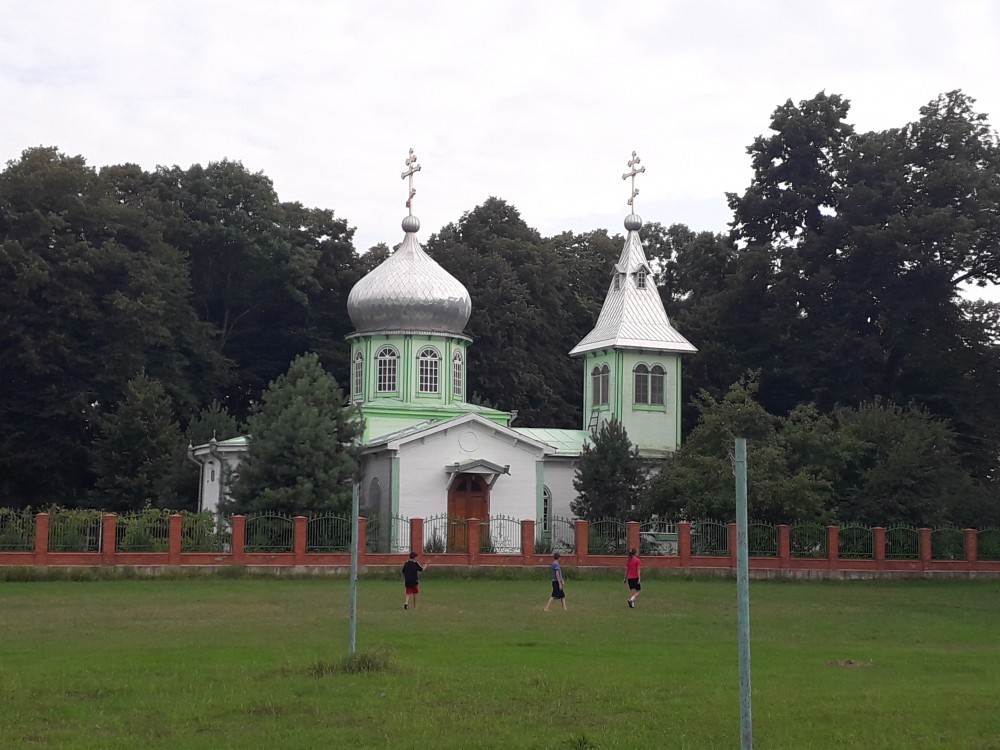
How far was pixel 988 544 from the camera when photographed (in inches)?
1542

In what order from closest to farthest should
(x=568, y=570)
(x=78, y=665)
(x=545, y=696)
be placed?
(x=545, y=696), (x=78, y=665), (x=568, y=570)

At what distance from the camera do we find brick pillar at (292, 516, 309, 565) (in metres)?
33.6

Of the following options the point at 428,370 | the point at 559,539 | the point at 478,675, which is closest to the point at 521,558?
the point at 559,539

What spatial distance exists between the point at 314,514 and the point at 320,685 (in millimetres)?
21355

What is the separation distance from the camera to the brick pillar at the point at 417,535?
34906 mm

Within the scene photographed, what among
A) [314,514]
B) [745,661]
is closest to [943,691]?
[745,661]

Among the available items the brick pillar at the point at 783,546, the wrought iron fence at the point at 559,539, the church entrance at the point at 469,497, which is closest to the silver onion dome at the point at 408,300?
the church entrance at the point at 469,497

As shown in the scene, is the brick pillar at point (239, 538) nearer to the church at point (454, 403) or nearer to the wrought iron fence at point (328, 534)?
the wrought iron fence at point (328, 534)

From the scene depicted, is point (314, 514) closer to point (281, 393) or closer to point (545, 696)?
point (281, 393)

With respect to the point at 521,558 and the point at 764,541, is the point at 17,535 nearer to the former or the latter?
the point at 521,558

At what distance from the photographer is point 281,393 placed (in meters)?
38.3

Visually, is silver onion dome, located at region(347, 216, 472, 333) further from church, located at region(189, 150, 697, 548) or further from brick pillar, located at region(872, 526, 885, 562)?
brick pillar, located at region(872, 526, 885, 562)

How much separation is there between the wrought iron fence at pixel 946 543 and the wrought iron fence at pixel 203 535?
62.0 feet

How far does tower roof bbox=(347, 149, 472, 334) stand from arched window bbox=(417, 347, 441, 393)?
78 cm
